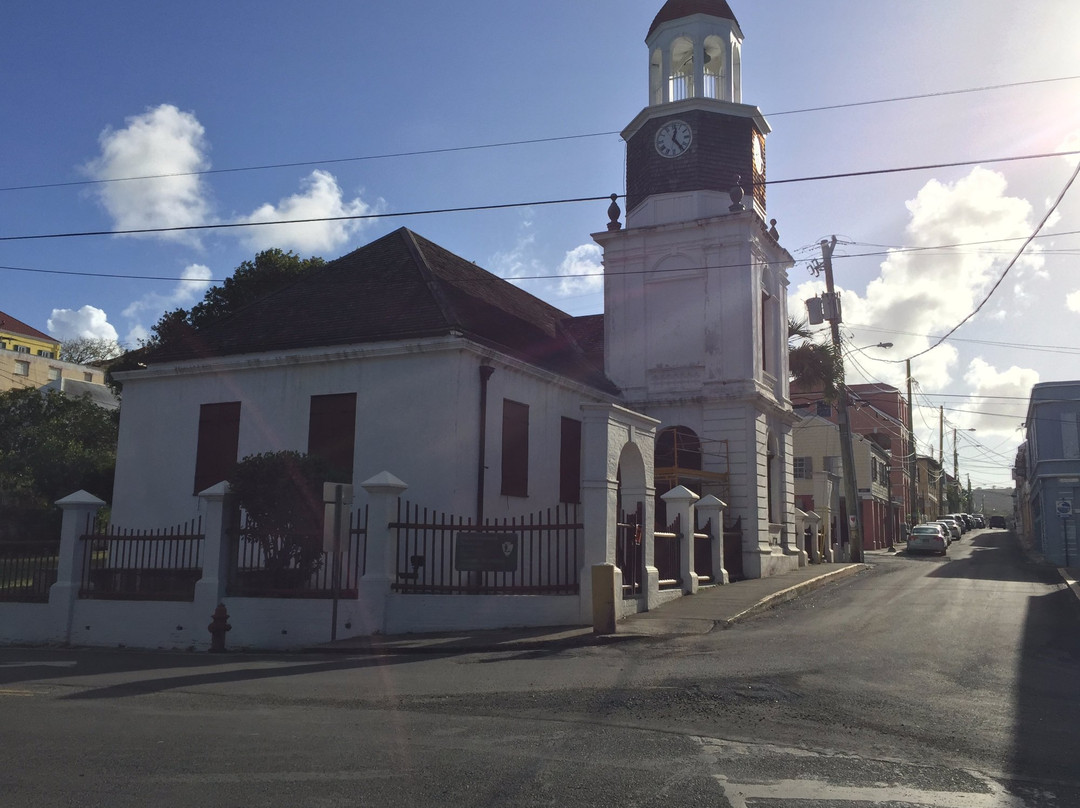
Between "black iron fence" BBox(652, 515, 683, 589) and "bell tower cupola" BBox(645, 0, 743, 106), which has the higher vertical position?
"bell tower cupola" BBox(645, 0, 743, 106)

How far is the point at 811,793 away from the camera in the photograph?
5238 millimetres

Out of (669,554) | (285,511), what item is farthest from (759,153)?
(285,511)

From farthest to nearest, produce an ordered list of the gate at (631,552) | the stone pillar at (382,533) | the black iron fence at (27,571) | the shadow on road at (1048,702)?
the black iron fence at (27,571) < the gate at (631,552) < the stone pillar at (382,533) < the shadow on road at (1048,702)

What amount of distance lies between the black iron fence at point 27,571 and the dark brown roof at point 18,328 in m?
75.8

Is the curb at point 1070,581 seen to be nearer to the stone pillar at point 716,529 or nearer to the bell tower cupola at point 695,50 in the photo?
the stone pillar at point 716,529

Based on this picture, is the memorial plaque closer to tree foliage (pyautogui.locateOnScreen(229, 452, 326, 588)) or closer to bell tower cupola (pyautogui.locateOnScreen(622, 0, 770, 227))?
tree foliage (pyautogui.locateOnScreen(229, 452, 326, 588))

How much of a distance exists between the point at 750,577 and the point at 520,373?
26.0 ft

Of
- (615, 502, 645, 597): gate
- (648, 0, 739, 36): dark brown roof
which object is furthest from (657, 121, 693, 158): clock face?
(615, 502, 645, 597): gate

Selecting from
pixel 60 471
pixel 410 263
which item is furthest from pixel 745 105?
pixel 60 471

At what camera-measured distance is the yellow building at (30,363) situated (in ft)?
224

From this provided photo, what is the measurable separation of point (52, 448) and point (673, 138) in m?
23.9

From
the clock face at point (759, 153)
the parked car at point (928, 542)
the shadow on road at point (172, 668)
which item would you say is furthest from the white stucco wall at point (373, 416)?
the parked car at point (928, 542)

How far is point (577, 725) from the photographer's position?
7035 millimetres

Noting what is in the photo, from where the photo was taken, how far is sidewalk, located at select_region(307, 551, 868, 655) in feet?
38.7
